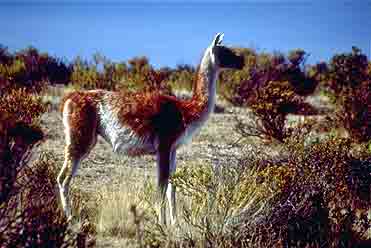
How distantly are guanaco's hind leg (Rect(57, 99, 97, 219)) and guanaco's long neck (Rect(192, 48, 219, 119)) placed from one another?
1.16 meters

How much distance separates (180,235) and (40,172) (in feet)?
6.69

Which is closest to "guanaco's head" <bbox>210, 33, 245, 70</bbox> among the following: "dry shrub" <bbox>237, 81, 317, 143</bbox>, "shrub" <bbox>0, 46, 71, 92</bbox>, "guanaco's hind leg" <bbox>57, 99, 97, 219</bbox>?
"guanaco's hind leg" <bbox>57, 99, 97, 219</bbox>

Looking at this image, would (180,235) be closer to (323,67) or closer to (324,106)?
(324,106)

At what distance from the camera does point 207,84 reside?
7.20 m

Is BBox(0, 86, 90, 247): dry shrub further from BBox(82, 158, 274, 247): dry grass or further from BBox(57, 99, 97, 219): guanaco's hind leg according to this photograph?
BBox(57, 99, 97, 219): guanaco's hind leg

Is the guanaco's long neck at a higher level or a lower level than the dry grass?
higher

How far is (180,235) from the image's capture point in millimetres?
5586

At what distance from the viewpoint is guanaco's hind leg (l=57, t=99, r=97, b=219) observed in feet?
22.4

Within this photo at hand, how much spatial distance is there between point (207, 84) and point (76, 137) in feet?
4.91

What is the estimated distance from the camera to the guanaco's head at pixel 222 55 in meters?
7.27

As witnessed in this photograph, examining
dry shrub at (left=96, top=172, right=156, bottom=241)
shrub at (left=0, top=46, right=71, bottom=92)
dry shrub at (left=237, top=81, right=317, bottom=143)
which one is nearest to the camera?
dry shrub at (left=96, top=172, right=156, bottom=241)

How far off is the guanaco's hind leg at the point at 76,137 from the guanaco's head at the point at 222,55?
1466 mm

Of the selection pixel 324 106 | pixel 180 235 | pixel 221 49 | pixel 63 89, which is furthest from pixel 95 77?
pixel 180 235

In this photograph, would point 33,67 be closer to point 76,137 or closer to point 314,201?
point 76,137
